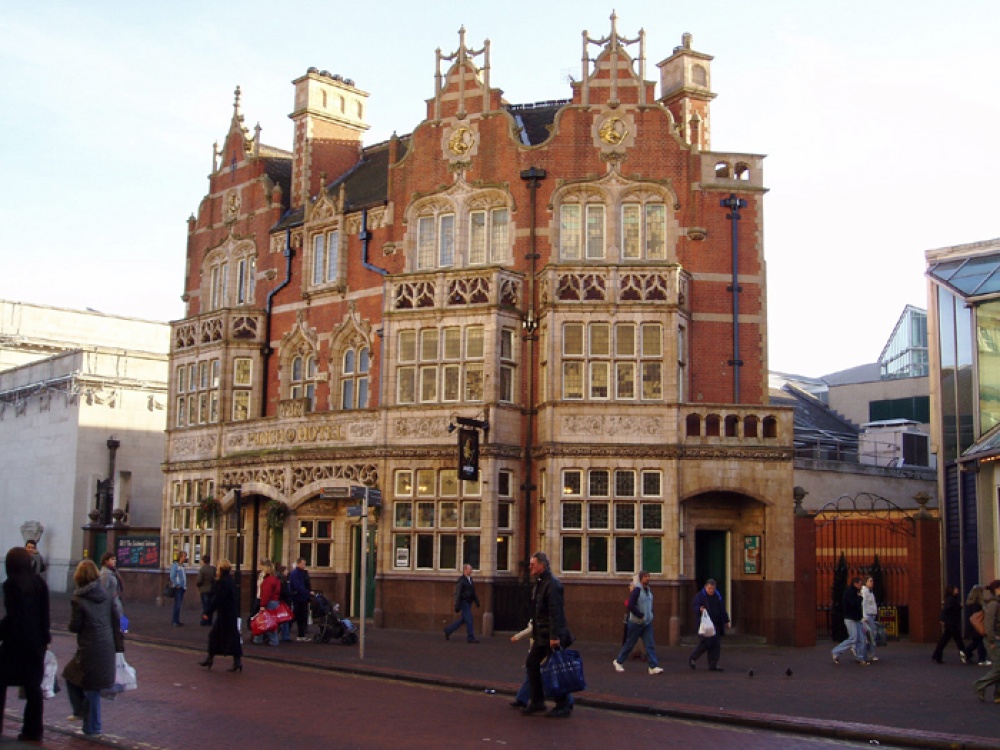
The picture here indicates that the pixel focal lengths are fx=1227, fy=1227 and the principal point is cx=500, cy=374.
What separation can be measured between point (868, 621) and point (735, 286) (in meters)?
9.60

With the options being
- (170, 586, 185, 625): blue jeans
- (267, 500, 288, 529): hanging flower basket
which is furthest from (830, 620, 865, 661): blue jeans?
(267, 500, 288, 529): hanging flower basket

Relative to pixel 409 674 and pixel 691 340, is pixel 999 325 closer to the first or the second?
pixel 691 340

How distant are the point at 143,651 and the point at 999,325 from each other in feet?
67.6

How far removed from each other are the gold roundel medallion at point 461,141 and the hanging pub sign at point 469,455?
7.87m

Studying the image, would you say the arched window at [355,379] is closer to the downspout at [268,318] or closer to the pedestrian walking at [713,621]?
the downspout at [268,318]

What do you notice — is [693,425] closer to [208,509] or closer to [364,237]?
[364,237]

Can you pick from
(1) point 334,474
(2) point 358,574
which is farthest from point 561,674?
(2) point 358,574

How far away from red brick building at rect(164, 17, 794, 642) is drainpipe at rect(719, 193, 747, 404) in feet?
0.20

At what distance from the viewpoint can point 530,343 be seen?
1182 inches

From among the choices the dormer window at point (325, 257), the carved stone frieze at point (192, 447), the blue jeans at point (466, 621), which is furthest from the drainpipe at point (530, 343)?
the carved stone frieze at point (192, 447)

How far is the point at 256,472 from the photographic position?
112ft

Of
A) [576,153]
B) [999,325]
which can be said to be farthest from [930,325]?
[576,153]

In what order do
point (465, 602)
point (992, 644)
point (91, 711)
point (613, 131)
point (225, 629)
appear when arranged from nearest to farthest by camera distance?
point (91, 711) < point (992, 644) < point (225, 629) < point (465, 602) < point (613, 131)

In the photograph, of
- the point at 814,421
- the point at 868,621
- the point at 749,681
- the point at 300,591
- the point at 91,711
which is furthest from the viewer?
the point at 814,421
